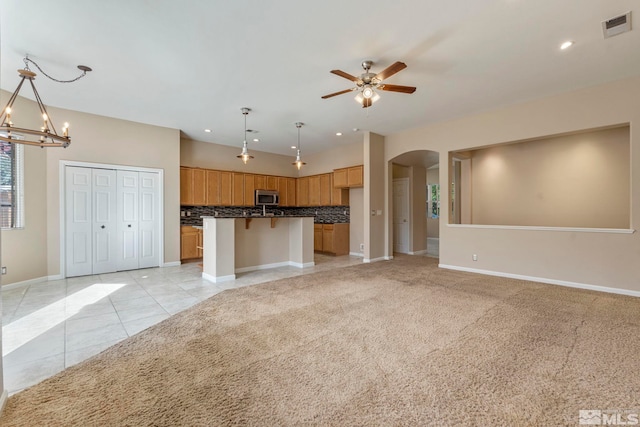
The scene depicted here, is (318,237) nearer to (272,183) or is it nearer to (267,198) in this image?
(267,198)

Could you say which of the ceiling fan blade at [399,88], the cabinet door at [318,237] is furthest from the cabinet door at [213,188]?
the ceiling fan blade at [399,88]

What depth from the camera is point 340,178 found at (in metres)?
7.55

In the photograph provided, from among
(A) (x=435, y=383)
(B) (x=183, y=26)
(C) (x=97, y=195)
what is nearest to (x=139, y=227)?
(C) (x=97, y=195)

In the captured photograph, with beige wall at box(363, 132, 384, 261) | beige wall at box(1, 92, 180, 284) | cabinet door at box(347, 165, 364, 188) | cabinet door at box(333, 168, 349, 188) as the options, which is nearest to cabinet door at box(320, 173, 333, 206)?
cabinet door at box(333, 168, 349, 188)

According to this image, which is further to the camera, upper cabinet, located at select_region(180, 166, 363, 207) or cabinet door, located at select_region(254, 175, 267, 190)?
cabinet door, located at select_region(254, 175, 267, 190)

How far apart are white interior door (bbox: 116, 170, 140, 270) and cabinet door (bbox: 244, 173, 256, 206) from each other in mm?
2681

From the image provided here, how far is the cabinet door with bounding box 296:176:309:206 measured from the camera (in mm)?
8766

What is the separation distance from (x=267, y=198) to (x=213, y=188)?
157 centimetres

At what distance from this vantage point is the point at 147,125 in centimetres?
575

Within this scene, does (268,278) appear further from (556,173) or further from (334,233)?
(556,173)

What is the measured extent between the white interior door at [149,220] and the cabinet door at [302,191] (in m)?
4.15

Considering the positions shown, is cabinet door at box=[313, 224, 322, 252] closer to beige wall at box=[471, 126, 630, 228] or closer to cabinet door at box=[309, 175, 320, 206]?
cabinet door at box=[309, 175, 320, 206]

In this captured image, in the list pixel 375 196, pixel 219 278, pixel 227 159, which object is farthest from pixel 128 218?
pixel 375 196

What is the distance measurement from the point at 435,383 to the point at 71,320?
3.72 meters
